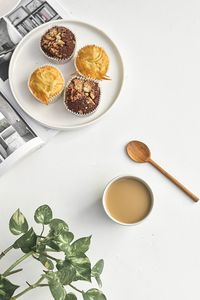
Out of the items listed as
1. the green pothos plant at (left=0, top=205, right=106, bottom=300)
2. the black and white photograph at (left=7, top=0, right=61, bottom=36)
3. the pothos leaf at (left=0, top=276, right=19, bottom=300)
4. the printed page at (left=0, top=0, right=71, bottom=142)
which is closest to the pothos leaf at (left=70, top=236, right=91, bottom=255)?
the green pothos plant at (left=0, top=205, right=106, bottom=300)

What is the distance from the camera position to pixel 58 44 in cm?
116

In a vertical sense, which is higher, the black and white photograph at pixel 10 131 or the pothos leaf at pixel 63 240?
the black and white photograph at pixel 10 131

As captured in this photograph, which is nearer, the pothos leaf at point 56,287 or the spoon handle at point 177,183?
the pothos leaf at point 56,287

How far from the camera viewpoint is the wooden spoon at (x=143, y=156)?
1159 millimetres

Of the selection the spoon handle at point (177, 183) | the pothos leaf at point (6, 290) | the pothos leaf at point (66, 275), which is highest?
the pothos leaf at point (6, 290)

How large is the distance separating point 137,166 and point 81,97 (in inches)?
7.5

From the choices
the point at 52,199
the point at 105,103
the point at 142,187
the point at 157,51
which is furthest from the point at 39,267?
the point at 157,51

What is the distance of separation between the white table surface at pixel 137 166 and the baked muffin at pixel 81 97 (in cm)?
5

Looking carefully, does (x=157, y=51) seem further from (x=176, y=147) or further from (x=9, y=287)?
(x=9, y=287)

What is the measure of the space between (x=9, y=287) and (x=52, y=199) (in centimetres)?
25

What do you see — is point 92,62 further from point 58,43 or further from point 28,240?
point 28,240

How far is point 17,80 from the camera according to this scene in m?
1.18

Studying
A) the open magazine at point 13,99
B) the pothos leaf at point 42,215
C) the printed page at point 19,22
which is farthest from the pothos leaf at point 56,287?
the printed page at point 19,22

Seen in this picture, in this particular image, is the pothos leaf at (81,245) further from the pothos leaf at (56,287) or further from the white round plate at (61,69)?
the white round plate at (61,69)
